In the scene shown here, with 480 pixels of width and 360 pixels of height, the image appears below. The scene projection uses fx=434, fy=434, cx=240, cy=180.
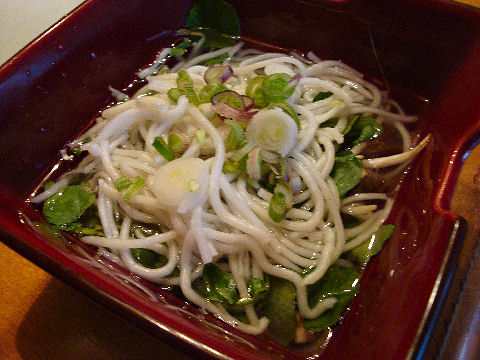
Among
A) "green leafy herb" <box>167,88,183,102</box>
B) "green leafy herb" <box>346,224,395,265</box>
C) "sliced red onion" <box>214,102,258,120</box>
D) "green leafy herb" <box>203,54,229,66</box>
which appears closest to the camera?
"green leafy herb" <box>346,224,395,265</box>

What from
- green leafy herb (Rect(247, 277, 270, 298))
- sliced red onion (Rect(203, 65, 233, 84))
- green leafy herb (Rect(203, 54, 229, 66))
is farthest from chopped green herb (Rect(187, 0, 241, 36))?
green leafy herb (Rect(247, 277, 270, 298))

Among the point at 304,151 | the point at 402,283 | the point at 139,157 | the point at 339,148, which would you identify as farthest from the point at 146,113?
the point at 402,283

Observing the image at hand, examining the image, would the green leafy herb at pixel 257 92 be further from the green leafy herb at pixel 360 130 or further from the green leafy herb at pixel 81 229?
the green leafy herb at pixel 81 229

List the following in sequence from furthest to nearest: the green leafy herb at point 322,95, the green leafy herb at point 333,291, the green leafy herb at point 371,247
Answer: the green leafy herb at point 322,95 → the green leafy herb at point 371,247 → the green leafy herb at point 333,291

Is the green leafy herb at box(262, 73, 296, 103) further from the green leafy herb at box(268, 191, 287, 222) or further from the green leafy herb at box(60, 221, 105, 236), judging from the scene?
the green leafy herb at box(60, 221, 105, 236)

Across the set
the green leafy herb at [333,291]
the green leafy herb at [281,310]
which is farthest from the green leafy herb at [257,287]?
the green leafy herb at [333,291]

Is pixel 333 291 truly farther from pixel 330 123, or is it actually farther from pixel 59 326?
pixel 59 326
